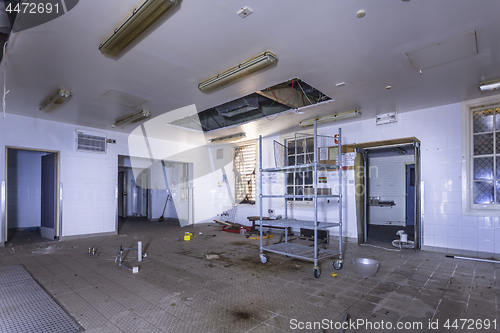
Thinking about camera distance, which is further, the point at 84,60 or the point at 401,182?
the point at 401,182

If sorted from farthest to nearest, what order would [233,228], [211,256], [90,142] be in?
[233,228] → [90,142] → [211,256]

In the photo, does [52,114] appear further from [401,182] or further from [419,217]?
[401,182]

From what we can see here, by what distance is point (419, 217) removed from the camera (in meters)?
5.28

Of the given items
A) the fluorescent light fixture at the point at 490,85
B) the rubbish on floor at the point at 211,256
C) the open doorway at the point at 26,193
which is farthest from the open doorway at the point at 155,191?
the fluorescent light fixture at the point at 490,85

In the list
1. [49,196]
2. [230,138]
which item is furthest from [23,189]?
[230,138]

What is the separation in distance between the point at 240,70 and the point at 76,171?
5.42 metres

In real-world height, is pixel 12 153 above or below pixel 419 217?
above

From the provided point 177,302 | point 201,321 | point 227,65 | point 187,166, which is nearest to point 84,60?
point 227,65

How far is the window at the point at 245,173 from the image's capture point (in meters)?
8.57

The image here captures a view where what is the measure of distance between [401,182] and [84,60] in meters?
9.73

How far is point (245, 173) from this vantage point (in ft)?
28.8

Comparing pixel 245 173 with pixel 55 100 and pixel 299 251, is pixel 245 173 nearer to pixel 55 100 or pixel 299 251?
pixel 299 251

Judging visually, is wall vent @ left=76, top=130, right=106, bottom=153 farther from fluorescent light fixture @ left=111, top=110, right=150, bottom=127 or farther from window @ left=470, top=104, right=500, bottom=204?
window @ left=470, top=104, right=500, bottom=204

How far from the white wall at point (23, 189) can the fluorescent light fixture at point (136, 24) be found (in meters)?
6.93
